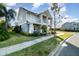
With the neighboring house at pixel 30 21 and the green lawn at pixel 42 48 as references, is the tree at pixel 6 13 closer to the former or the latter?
the neighboring house at pixel 30 21

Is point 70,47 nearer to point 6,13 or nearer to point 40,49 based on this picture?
point 40,49

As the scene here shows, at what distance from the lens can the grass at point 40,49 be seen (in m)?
3.23

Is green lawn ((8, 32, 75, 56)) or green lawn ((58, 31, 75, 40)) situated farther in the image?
green lawn ((58, 31, 75, 40))

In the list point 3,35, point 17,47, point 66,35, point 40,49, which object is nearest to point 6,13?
point 3,35

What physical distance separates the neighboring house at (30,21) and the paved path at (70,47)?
1.32 ft

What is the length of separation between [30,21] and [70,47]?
79cm

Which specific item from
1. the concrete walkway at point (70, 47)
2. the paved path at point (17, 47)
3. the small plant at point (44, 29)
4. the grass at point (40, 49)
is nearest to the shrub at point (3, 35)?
the paved path at point (17, 47)

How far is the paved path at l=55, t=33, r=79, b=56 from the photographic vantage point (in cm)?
321

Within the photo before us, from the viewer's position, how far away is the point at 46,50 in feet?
10.7

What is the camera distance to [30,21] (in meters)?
3.40

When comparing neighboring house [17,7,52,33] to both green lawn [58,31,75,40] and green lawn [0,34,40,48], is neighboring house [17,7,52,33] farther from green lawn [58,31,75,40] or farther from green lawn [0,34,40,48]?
green lawn [58,31,75,40]

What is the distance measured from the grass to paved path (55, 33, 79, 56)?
14 cm

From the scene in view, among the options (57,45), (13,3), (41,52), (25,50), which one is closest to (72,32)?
(57,45)

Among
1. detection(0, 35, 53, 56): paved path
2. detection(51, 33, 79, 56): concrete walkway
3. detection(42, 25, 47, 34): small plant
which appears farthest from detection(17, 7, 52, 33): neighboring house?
detection(51, 33, 79, 56): concrete walkway
